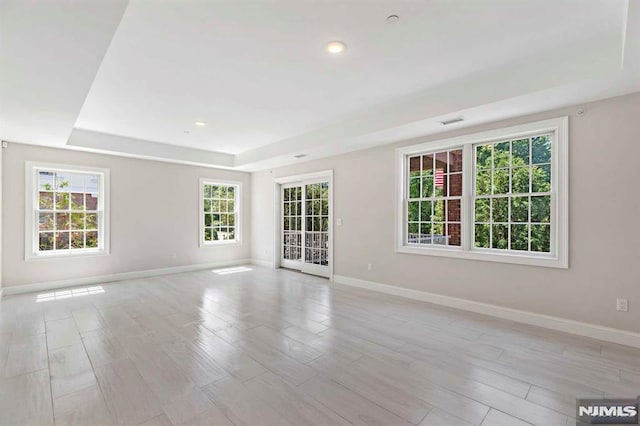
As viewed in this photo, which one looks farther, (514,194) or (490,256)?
(490,256)

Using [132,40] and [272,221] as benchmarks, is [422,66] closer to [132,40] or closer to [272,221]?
[132,40]

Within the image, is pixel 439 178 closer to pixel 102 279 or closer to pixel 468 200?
pixel 468 200

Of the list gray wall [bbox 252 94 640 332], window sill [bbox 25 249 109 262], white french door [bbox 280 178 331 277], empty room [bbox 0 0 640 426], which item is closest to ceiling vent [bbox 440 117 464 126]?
empty room [bbox 0 0 640 426]

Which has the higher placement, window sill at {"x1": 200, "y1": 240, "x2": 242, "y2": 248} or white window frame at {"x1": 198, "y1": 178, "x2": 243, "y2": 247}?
white window frame at {"x1": 198, "y1": 178, "x2": 243, "y2": 247}

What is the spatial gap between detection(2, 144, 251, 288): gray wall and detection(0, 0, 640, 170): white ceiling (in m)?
0.83

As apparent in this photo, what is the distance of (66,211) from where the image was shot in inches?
220

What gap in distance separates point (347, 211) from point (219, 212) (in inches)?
146

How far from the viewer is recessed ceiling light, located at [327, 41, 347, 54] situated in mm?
2684

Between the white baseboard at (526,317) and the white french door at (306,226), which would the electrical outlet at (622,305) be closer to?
the white baseboard at (526,317)

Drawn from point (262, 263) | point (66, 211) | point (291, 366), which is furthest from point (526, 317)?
point (66, 211)

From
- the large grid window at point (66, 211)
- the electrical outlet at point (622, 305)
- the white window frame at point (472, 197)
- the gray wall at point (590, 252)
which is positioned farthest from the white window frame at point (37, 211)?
the electrical outlet at point (622, 305)

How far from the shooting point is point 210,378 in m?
2.43

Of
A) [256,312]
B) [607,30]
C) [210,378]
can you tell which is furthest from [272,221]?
[607,30]

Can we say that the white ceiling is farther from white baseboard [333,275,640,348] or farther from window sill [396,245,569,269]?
white baseboard [333,275,640,348]
